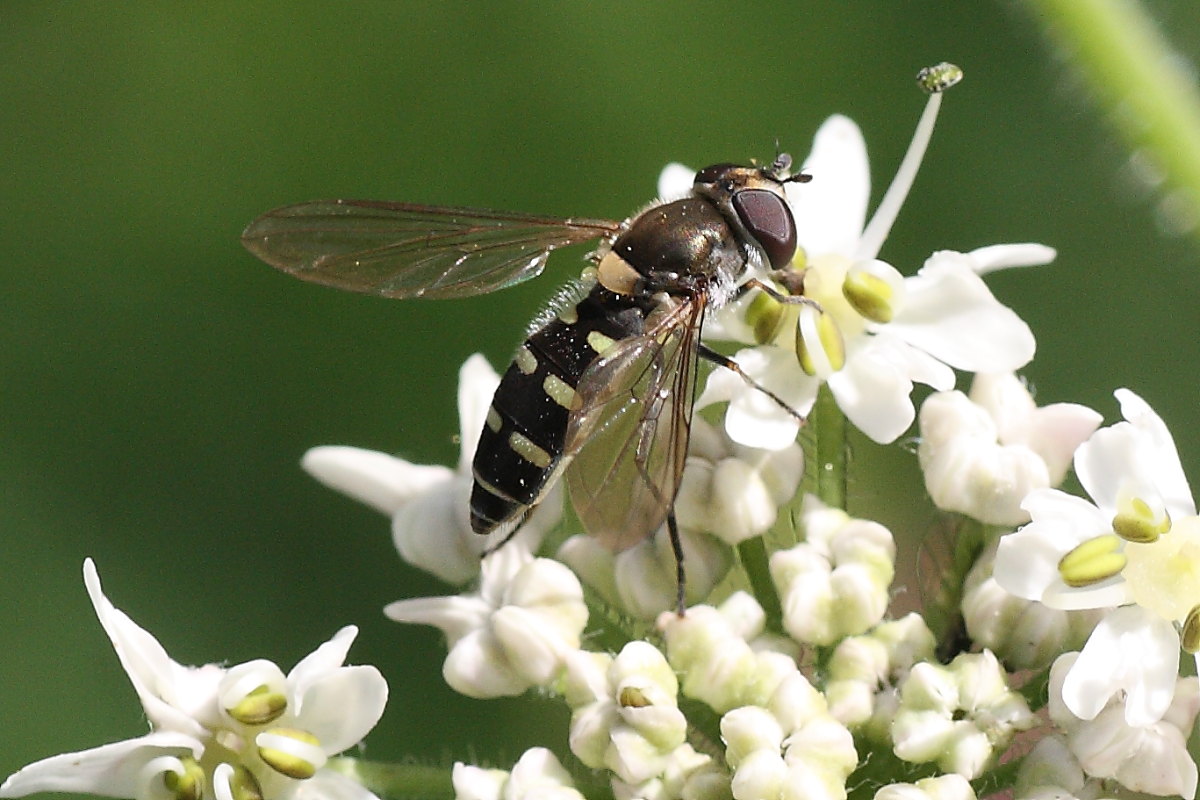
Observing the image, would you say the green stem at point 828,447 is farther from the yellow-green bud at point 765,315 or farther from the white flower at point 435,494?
the white flower at point 435,494

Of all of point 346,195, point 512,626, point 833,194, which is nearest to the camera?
point 512,626

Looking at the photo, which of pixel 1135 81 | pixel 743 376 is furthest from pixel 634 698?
pixel 1135 81

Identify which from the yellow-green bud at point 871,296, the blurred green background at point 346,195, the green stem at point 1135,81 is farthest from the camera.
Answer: the blurred green background at point 346,195

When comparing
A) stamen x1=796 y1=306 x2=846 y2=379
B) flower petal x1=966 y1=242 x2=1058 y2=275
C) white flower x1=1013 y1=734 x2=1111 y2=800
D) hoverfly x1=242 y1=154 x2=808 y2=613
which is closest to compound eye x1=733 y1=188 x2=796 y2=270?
hoverfly x1=242 y1=154 x2=808 y2=613

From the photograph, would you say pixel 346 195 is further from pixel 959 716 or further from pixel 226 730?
pixel 959 716

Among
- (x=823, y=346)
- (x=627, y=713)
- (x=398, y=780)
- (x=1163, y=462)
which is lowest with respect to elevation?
(x=398, y=780)

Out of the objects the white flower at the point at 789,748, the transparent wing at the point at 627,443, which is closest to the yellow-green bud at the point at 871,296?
the transparent wing at the point at 627,443
